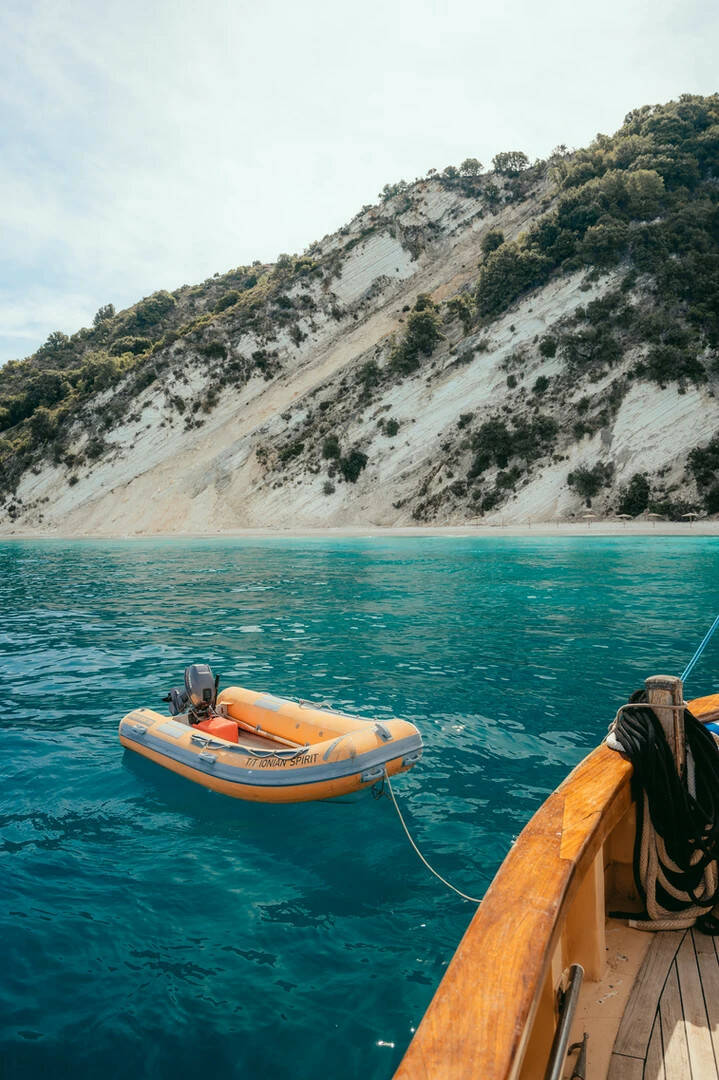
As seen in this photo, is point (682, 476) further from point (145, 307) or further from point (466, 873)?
point (145, 307)

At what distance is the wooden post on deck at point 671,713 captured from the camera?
3.36 metres

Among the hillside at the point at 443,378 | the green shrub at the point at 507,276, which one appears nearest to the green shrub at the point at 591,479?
the hillside at the point at 443,378

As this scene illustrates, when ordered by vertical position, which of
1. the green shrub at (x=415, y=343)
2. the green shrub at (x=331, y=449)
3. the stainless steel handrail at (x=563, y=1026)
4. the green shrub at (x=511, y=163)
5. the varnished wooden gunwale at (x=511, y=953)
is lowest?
the stainless steel handrail at (x=563, y=1026)

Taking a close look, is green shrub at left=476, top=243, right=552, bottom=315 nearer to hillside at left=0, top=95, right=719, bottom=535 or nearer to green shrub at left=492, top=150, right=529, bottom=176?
hillside at left=0, top=95, right=719, bottom=535

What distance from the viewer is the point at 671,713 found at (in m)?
3.37

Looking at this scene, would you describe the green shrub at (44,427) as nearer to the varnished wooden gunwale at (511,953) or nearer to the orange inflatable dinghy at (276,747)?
the orange inflatable dinghy at (276,747)

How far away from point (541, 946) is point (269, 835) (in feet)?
16.2

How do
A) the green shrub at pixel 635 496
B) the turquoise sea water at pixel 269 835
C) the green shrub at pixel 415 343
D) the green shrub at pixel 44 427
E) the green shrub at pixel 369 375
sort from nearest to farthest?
the turquoise sea water at pixel 269 835, the green shrub at pixel 635 496, the green shrub at pixel 415 343, the green shrub at pixel 369 375, the green shrub at pixel 44 427

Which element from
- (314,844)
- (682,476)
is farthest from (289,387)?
(314,844)

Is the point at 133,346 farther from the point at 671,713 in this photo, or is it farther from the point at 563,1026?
the point at 563,1026

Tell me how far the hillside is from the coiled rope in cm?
3893

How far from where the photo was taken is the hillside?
42969mm

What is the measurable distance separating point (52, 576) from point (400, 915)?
26825 millimetres

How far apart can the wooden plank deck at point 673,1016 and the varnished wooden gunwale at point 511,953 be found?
0.62m
